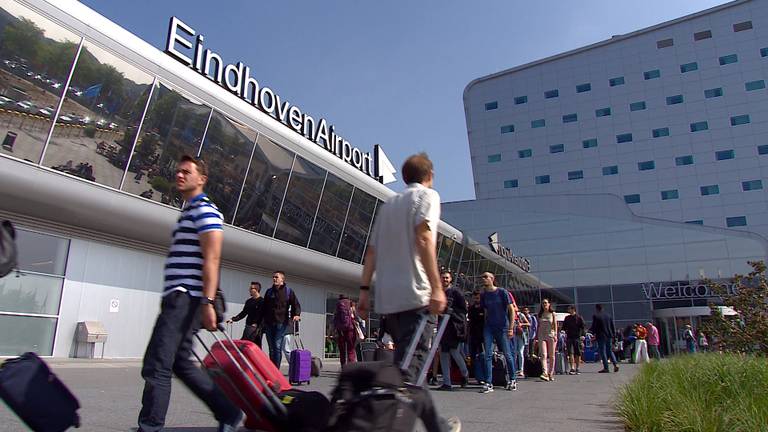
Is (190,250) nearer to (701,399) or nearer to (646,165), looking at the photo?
(701,399)

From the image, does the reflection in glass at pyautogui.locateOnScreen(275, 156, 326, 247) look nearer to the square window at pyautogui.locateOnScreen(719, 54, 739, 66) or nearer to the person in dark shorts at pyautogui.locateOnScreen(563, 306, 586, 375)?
the person in dark shorts at pyautogui.locateOnScreen(563, 306, 586, 375)

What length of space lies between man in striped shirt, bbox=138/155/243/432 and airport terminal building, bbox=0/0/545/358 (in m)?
9.14

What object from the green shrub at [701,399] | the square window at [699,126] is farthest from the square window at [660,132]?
the green shrub at [701,399]

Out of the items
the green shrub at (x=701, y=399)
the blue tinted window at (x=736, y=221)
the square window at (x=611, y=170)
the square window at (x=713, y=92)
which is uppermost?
the square window at (x=713, y=92)

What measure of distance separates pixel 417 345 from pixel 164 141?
44.3ft

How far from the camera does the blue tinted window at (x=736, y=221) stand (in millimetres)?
51656

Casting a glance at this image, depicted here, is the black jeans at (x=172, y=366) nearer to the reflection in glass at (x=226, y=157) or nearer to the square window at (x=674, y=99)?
the reflection in glass at (x=226, y=157)

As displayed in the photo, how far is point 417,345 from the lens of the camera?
10.3 feet

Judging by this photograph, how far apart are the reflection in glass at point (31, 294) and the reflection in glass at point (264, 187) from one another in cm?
561

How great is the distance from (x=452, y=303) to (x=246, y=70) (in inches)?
544

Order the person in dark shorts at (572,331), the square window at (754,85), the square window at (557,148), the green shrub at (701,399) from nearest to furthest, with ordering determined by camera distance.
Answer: the green shrub at (701,399)
the person in dark shorts at (572,331)
the square window at (754,85)
the square window at (557,148)

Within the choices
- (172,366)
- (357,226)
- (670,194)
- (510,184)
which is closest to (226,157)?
(357,226)

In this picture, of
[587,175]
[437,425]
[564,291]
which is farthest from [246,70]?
[587,175]

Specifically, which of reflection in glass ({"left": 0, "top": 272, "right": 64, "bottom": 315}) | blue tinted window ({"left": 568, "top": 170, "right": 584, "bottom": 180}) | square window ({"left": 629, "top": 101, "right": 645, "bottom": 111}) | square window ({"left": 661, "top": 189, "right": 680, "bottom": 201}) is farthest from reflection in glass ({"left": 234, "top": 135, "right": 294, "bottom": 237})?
square window ({"left": 629, "top": 101, "right": 645, "bottom": 111})
